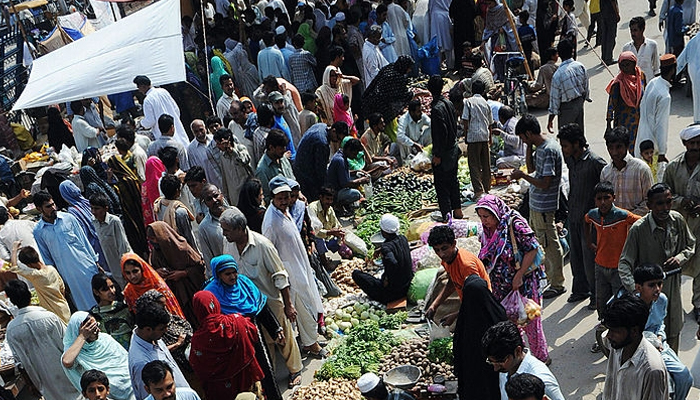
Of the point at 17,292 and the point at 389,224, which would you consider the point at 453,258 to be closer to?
the point at 389,224

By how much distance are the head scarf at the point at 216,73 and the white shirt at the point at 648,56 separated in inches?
245

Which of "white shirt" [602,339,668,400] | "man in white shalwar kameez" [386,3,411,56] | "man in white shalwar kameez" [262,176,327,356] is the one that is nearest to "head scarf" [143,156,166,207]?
"man in white shalwar kameez" [262,176,327,356]

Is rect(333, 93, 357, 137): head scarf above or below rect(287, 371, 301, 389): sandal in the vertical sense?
above

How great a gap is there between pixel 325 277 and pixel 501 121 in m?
3.30

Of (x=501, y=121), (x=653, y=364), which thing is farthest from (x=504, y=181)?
Result: (x=653, y=364)

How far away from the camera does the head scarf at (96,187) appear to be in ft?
25.3

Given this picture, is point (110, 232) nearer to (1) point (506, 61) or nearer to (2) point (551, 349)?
(2) point (551, 349)

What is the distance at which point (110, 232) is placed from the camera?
22.5 feet

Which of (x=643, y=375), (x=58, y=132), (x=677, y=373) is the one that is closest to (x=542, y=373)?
(x=643, y=375)

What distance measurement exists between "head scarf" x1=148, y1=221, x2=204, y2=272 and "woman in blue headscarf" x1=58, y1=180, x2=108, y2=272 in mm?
1373

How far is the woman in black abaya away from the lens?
4.67 metres

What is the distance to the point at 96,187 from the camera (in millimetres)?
7750

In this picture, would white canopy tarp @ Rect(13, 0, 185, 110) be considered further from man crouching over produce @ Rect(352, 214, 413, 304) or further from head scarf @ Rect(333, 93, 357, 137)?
man crouching over produce @ Rect(352, 214, 413, 304)

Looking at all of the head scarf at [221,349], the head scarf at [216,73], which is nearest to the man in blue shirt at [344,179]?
the head scarf at [216,73]
